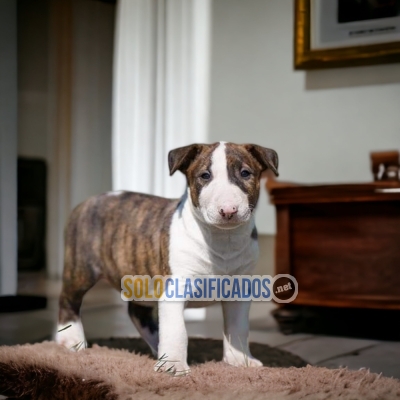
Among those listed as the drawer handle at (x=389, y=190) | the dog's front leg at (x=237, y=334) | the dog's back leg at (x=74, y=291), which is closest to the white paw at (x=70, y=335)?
the dog's back leg at (x=74, y=291)

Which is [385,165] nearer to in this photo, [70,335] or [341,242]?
[341,242]

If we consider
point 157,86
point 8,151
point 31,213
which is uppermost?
point 157,86

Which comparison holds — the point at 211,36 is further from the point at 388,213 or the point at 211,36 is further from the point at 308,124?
the point at 388,213

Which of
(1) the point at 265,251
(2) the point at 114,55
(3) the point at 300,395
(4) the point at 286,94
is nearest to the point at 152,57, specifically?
(2) the point at 114,55

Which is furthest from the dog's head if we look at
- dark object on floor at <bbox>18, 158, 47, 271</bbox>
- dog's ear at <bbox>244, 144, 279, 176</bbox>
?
dark object on floor at <bbox>18, 158, 47, 271</bbox>

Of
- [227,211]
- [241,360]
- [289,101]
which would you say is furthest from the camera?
[289,101]

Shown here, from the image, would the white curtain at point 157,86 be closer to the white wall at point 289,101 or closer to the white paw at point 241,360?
the white wall at point 289,101

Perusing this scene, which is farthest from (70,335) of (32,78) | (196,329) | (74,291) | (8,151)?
(32,78)

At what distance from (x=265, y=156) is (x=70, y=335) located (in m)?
0.40

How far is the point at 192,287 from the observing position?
2.50ft

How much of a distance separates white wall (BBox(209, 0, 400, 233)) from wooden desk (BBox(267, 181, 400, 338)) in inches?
1.3

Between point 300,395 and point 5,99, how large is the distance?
0.67m

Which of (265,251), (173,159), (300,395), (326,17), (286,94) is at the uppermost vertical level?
(326,17)

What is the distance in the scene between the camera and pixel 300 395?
67cm
